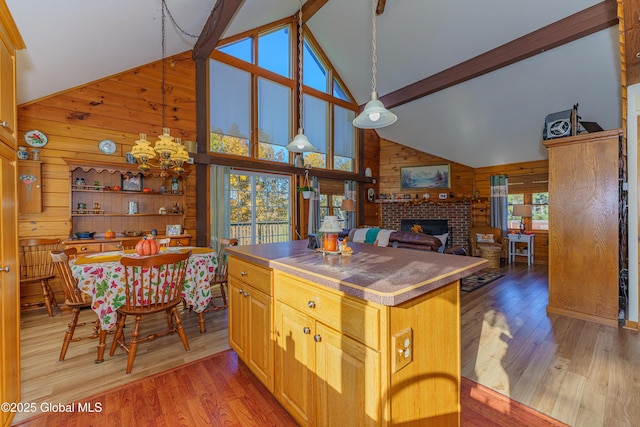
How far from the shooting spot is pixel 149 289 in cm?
209

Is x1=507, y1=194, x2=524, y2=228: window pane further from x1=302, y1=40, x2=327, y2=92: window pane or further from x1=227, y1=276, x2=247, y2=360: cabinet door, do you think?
x1=227, y1=276, x2=247, y2=360: cabinet door

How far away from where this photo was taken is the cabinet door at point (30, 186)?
3.32m

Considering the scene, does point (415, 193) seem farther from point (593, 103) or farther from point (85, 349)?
point (85, 349)

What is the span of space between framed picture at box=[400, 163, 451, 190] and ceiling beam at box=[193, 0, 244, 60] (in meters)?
5.58

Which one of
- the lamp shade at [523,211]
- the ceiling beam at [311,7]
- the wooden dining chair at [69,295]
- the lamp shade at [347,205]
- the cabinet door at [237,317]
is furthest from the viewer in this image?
the lamp shade at [347,205]

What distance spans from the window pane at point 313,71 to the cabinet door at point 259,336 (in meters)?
5.96

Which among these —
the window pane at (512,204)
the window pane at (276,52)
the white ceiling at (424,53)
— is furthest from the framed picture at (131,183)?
the window pane at (512,204)

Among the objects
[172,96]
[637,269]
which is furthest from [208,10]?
[637,269]

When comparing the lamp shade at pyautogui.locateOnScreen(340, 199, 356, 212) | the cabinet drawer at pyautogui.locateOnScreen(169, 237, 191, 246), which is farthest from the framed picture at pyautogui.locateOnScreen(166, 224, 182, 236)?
the lamp shade at pyautogui.locateOnScreen(340, 199, 356, 212)

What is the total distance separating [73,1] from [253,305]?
9.85 feet

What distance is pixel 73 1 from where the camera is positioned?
92.0 inches

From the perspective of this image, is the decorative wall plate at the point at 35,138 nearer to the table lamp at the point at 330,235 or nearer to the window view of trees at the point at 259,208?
the window view of trees at the point at 259,208

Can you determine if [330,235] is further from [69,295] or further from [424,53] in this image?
[424,53]

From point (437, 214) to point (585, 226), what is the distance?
4239mm
